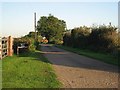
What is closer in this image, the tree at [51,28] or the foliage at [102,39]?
the foliage at [102,39]

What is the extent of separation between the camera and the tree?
386 feet

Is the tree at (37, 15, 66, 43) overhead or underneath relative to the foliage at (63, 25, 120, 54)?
overhead

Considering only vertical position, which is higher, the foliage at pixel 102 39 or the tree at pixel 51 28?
the tree at pixel 51 28

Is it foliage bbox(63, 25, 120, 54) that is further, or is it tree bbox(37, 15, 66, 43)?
tree bbox(37, 15, 66, 43)

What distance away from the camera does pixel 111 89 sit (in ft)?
34.4

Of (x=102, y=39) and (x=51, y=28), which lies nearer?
(x=102, y=39)

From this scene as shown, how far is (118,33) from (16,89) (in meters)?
29.0

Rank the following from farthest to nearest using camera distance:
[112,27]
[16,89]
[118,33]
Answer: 1. [112,27]
2. [118,33]
3. [16,89]

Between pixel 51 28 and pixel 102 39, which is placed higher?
pixel 51 28

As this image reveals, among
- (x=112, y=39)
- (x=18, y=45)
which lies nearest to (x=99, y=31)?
(x=112, y=39)

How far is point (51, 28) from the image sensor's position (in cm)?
11888

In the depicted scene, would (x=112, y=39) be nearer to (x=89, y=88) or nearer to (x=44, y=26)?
(x=89, y=88)

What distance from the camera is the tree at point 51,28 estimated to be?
11756 cm

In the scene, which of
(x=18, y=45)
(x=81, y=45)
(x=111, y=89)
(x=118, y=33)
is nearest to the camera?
(x=111, y=89)
